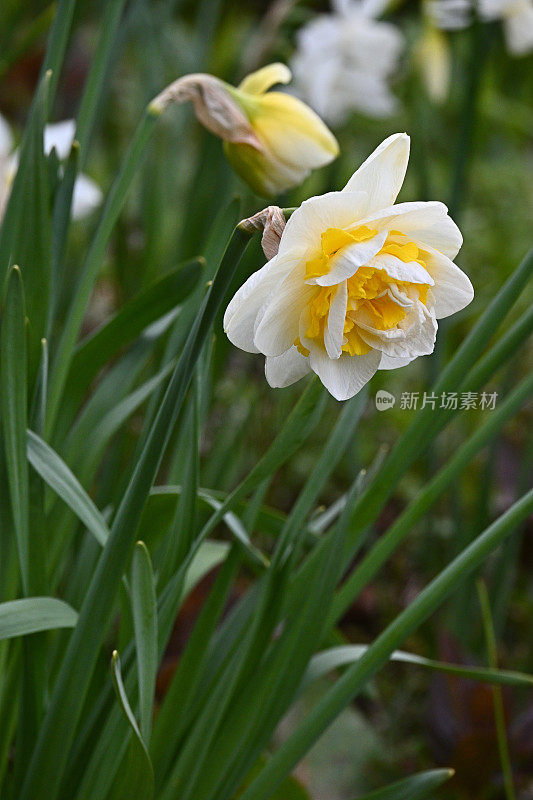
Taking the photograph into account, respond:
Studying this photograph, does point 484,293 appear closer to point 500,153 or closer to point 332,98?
point 332,98

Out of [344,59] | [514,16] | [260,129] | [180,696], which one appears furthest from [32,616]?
[344,59]

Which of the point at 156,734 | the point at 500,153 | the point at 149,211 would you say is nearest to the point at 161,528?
the point at 156,734

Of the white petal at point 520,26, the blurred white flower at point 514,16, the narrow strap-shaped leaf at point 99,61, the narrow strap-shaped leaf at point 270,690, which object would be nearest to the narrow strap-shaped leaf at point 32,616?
the narrow strap-shaped leaf at point 270,690

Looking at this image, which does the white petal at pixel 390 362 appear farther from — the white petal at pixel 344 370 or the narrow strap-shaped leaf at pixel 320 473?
the narrow strap-shaped leaf at pixel 320 473

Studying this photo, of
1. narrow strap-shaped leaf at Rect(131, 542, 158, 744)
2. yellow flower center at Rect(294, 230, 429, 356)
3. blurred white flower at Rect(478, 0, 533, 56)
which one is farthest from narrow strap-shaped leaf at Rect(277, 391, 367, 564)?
blurred white flower at Rect(478, 0, 533, 56)

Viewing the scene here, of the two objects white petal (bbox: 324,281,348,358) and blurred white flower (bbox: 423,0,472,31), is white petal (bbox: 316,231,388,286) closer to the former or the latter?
white petal (bbox: 324,281,348,358)

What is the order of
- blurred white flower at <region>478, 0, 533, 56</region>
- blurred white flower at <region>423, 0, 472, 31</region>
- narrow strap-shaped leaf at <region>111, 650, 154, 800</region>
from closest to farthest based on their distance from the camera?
narrow strap-shaped leaf at <region>111, 650, 154, 800</region>, blurred white flower at <region>478, 0, 533, 56</region>, blurred white flower at <region>423, 0, 472, 31</region>
